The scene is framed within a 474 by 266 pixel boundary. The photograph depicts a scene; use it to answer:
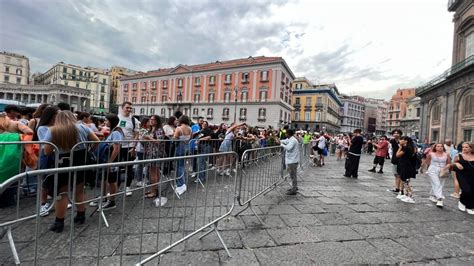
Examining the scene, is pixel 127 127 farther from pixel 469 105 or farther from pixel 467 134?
pixel 469 105

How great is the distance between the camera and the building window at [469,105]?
21.3m

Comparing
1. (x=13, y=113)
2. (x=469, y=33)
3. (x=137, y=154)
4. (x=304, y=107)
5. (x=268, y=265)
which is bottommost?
(x=268, y=265)

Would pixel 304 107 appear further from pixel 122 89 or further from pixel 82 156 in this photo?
pixel 82 156

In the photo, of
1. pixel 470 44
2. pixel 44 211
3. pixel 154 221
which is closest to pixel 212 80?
pixel 470 44

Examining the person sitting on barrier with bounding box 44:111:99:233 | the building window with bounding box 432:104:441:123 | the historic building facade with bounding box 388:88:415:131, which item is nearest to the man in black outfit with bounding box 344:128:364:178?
the person sitting on barrier with bounding box 44:111:99:233

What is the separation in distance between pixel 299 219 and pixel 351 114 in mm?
109110

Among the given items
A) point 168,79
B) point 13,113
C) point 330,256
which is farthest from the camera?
point 168,79

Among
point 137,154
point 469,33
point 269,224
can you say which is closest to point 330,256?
point 269,224

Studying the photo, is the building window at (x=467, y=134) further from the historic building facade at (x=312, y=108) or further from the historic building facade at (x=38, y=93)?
the historic building facade at (x=38, y=93)

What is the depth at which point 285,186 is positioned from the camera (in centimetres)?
632

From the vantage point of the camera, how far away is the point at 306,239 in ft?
10.4

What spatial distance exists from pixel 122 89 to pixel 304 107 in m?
53.3

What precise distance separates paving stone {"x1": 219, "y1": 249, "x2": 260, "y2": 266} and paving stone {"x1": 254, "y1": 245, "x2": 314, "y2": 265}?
71mm

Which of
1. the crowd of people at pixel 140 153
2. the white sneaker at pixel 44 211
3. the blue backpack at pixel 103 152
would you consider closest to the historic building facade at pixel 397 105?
the crowd of people at pixel 140 153
